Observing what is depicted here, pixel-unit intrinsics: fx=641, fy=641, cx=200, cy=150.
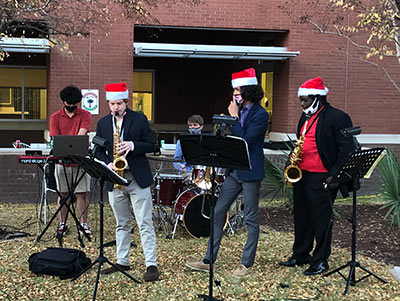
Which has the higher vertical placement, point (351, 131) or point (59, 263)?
point (351, 131)

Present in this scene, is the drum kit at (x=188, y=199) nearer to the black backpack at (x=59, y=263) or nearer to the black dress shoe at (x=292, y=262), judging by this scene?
the black dress shoe at (x=292, y=262)

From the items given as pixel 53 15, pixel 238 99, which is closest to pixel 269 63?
pixel 53 15

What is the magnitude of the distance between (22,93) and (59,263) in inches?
552

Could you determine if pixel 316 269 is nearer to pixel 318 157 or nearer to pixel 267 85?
pixel 318 157

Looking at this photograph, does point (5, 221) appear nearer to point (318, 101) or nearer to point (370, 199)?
point (318, 101)

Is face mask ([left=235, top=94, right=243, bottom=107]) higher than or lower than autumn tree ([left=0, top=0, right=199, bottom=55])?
lower

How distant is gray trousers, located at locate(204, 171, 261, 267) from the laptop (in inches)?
80.8

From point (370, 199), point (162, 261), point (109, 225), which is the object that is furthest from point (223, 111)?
point (162, 261)

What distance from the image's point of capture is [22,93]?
19828mm

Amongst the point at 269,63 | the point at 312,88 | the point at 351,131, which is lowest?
the point at 351,131

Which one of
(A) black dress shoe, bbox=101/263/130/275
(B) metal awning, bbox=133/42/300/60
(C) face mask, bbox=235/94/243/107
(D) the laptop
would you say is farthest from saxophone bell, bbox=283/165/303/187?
(B) metal awning, bbox=133/42/300/60

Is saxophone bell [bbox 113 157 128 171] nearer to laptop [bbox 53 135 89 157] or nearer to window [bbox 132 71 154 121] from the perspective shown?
laptop [bbox 53 135 89 157]

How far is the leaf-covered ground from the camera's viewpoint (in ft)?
20.6

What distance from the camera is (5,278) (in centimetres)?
675
